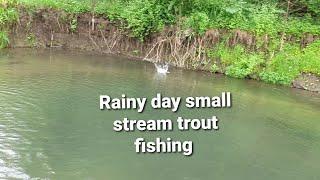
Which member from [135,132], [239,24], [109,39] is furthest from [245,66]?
[135,132]

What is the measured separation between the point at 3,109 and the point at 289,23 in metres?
10.1

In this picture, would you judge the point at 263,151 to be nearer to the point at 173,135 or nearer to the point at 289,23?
the point at 173,135

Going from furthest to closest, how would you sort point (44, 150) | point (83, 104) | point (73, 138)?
point (83, 104) → point (73, 138) → point (44, 150)

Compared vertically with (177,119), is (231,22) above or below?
above

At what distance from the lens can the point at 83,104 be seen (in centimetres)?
1244

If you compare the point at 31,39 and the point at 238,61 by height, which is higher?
the point at 31,39

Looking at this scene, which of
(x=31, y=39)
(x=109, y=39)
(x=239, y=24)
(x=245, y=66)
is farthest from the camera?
(x=31, y=39)

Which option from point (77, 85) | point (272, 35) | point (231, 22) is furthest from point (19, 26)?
point (272, 35)

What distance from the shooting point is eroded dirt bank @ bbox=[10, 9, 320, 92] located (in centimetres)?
1738

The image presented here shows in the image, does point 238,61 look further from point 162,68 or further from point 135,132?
point 135,132

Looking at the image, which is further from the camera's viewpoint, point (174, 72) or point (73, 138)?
point (174, 72)

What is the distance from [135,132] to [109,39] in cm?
863

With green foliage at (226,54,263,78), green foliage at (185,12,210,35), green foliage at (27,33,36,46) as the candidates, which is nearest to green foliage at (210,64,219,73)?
green foliage at (226,54,263,78)

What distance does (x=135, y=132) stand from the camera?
10922 millimetres
